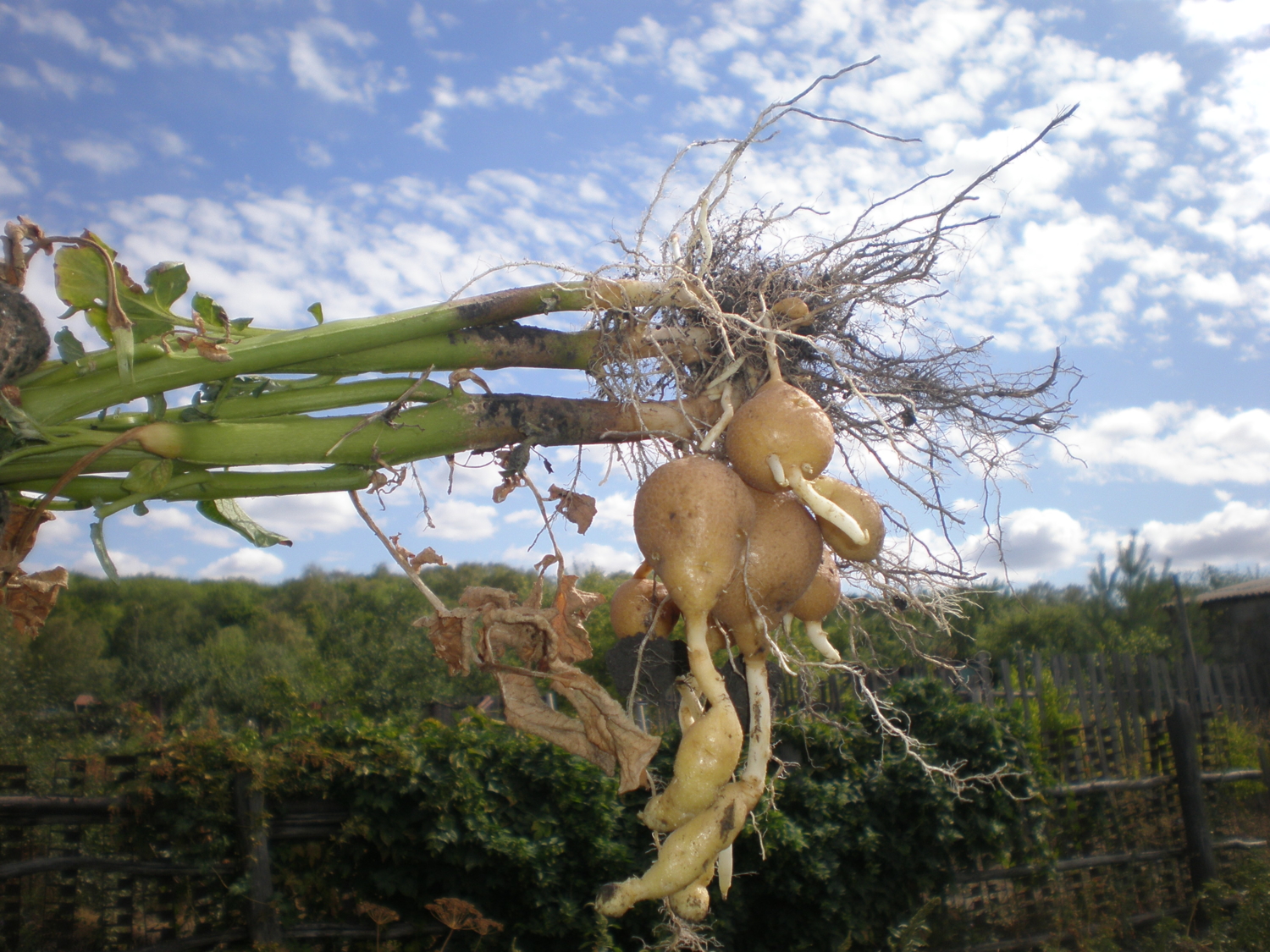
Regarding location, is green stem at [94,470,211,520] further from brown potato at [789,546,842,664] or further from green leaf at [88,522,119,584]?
brown potato at [789,546,842,664]

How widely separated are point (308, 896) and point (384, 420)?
3392mm

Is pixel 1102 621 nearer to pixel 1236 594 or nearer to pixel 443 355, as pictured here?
pixel 1236 594

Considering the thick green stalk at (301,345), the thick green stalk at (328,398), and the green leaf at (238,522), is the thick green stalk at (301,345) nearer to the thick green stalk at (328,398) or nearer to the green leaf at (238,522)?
the thick green stalk at (328,398)

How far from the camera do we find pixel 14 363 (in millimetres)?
1170

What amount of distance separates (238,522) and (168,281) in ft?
1.69

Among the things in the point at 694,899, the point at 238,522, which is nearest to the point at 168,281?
the point at 238,522

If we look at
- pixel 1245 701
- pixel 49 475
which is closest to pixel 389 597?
pixel 1245 701

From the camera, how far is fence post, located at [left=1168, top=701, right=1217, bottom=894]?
595 cm

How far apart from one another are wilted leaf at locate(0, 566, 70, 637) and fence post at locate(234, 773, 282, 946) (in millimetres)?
2424

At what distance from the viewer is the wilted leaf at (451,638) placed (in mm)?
1203

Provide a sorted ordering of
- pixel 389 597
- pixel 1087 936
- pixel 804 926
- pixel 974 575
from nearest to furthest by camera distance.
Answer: pixel 974 575 < pixel 804 926 < pixel 1087 936 < pixel 389 597

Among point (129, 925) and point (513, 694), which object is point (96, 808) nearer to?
point (129, 925)

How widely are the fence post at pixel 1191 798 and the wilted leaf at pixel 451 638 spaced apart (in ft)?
22.8

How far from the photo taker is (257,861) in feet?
11.2
